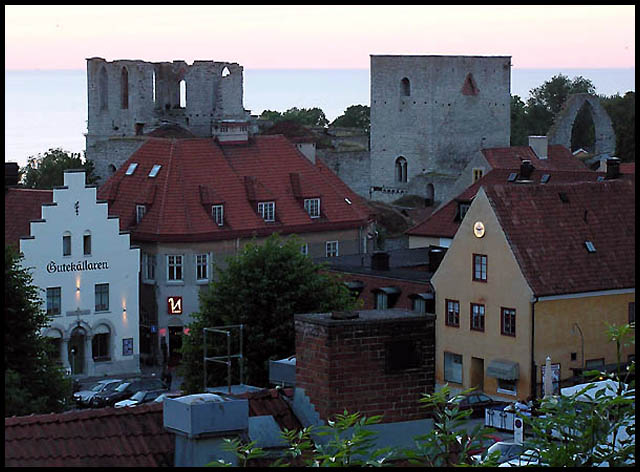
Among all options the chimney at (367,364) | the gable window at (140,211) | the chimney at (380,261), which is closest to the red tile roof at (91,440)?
the chimney at (367,364)

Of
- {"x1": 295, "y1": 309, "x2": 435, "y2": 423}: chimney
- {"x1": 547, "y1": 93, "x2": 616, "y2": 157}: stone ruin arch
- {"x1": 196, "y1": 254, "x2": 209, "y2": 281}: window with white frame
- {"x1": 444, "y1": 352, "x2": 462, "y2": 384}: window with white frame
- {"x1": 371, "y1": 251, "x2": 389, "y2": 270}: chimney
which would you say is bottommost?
{"x1": 444, "y1": 352, "x2": 462, "y2": 384}: window with white frame

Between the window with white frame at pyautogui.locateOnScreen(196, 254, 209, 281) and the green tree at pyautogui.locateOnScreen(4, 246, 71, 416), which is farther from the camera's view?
the window with white frame at pyautogui.locateOnScreen(196, 254, 209, 281)

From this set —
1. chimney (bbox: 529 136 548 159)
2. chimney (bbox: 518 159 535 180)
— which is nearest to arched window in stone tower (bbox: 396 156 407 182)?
chimney (bbox: 529 136 548 159)

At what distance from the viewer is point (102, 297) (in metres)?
41.3

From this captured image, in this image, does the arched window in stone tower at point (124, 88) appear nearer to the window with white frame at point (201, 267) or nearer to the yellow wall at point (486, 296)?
the window with white frame at point (201, 267)

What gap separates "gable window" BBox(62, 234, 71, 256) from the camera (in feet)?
133

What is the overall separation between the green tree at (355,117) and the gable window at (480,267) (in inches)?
3105

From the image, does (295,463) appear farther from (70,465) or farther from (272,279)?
(272,279)

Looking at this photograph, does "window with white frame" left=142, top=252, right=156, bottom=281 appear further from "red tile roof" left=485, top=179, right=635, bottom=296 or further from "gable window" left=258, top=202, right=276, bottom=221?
"red tile roof" left=485, top=179, right=635, bottom=296

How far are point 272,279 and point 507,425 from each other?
187 inches

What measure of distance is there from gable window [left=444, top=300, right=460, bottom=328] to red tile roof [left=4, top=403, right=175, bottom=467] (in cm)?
2212

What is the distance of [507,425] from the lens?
93.1 feet

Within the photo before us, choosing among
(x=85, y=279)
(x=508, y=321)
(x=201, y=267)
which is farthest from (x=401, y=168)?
(x=508, y=321)

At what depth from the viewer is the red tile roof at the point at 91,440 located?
470 inches
